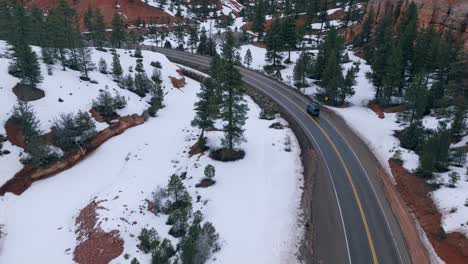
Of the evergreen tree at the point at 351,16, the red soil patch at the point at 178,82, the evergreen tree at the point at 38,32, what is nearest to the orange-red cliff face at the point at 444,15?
→ the evergreen tree at the point at 351,16

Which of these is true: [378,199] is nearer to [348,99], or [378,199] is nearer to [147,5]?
[348,99]

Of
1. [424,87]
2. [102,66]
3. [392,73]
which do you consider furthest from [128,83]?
[424,87]

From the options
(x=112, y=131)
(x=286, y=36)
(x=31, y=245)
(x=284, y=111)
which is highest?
(x=286, y=36)

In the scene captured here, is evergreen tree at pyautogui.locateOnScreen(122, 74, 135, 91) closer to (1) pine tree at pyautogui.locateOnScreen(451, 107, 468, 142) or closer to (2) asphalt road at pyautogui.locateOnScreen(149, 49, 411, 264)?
(2) asphalt road at pyautogui.locateOnScreen(149, 49, 411, 264)

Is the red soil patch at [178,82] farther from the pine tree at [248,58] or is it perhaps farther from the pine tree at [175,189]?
the pine tree at [175,189]

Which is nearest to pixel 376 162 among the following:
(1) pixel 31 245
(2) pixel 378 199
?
(2) pixel 378 199

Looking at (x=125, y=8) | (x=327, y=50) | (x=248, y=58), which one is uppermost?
(x=125, y=8)

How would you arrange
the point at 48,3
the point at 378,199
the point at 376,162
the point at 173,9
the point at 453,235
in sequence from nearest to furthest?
the point at 453,235, the point at 378,199, the point at 376,162, the point at 48,3, the point at 173,9

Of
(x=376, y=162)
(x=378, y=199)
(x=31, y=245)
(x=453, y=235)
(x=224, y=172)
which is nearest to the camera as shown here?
(x=453, y=235)

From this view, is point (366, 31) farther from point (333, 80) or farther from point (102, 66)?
point (102, 66)
